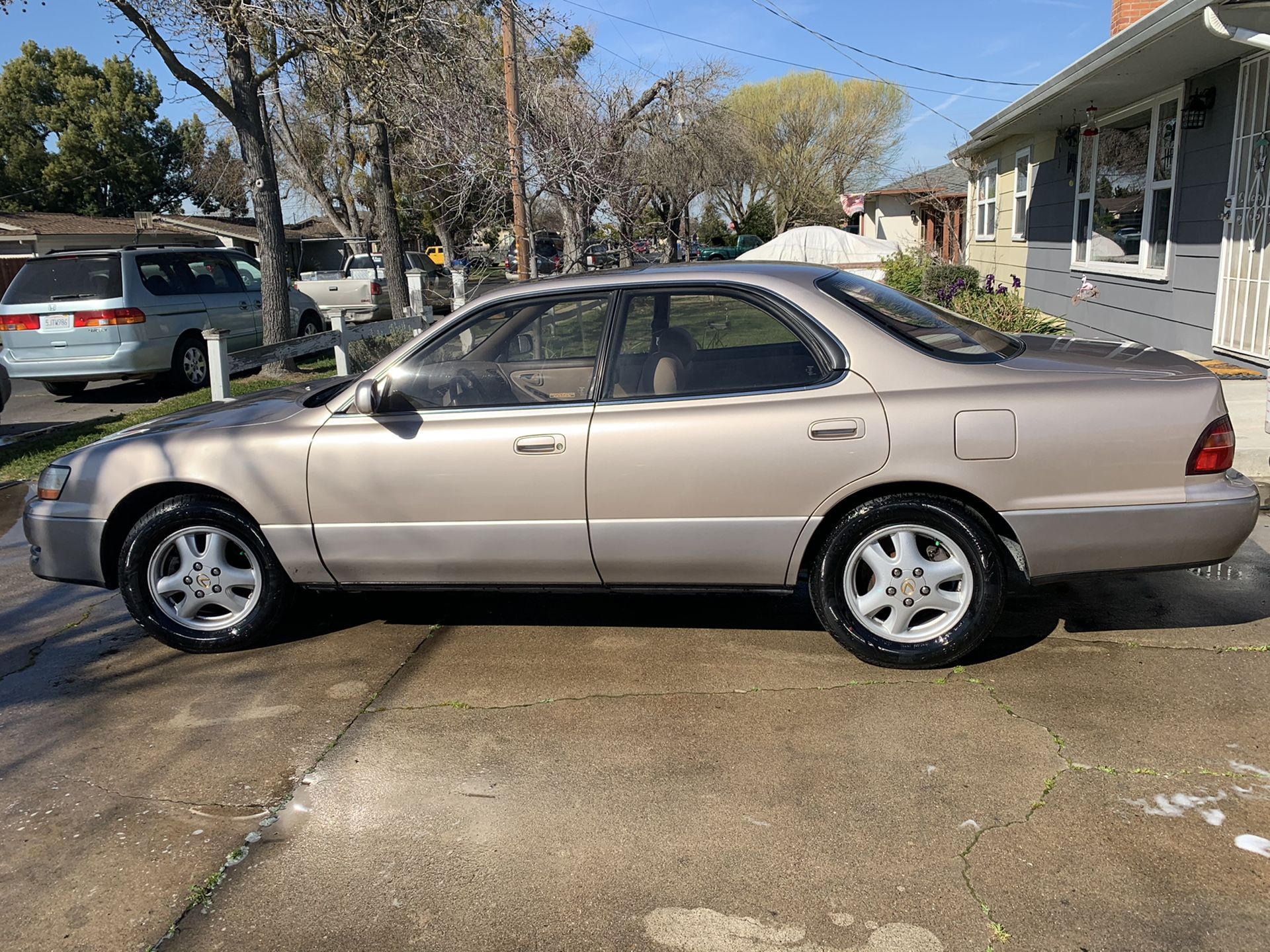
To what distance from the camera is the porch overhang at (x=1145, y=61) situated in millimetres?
7215

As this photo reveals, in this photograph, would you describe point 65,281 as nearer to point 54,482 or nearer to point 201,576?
point 54,482

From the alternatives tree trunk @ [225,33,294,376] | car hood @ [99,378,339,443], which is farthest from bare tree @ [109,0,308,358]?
car hood @ [99,378,339,443]

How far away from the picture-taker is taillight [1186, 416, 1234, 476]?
379 centimetres

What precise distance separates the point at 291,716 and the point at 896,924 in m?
2.50

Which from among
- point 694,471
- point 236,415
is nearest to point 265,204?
point 236,415

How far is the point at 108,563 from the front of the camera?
15.6ft

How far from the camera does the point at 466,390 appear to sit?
445 cm

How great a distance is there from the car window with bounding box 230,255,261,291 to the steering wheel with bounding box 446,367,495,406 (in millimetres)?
11083

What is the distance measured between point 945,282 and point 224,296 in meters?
10.5

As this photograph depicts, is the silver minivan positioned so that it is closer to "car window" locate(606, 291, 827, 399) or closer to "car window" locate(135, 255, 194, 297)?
"car window" locate(135, 255, 194, 297)

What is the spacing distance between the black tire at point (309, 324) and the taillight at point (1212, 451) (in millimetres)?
14471

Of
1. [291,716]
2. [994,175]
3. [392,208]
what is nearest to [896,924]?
[291,716]

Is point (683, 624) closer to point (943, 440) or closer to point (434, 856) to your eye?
point (943, 440)

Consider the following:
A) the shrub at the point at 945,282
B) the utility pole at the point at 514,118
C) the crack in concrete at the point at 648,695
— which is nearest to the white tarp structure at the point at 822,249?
the shrub at the point at 945,282
